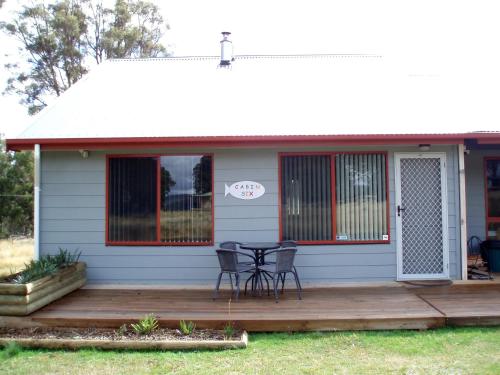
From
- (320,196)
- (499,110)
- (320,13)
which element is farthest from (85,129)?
(320,13)

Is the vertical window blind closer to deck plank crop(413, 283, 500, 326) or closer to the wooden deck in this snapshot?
the wooden deck

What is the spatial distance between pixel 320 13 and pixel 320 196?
977 cm

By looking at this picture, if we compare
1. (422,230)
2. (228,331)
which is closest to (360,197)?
(422,230)

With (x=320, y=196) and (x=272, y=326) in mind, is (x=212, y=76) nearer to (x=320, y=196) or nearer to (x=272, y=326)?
(x=320, y=196)

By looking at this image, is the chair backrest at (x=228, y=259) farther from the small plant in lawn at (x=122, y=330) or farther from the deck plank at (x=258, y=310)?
the small plant in lawn at (x=122, y=330)

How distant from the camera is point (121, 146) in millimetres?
6371

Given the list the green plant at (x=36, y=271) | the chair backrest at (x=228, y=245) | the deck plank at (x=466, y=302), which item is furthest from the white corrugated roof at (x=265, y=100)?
the deck plank at (x=466, y=302)

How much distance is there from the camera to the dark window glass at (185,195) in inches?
261

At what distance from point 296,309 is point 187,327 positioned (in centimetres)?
133

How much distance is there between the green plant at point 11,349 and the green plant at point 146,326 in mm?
1131

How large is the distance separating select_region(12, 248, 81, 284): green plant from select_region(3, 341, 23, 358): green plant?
38.9 inches

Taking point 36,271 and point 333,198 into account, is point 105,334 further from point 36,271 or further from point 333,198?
point 333,198

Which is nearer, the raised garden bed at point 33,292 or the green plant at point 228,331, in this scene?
the green plant at point 228,331

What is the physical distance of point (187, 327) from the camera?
4.76m
